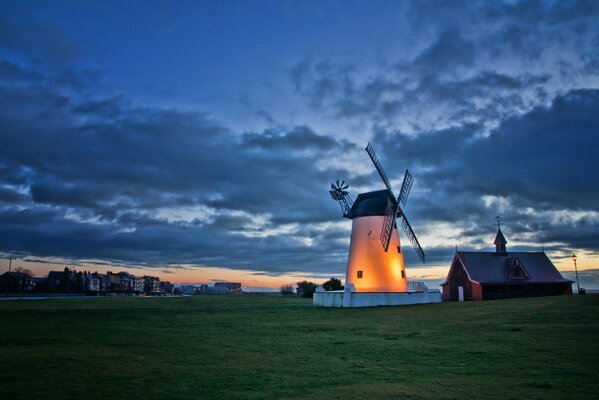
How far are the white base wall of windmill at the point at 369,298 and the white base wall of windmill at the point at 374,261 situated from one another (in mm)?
1706

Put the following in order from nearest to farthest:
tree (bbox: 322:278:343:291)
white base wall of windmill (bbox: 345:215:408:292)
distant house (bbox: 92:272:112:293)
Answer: white base wall of windmill (bbox: 345:215:408:292) < tree (bbox: 322:278:343:291) < distant house (bbox: 92:272:112:293)

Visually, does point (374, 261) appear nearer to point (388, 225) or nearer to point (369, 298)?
point (388, 225)

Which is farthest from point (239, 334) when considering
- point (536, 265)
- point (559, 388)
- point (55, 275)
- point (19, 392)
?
point (55, 275)

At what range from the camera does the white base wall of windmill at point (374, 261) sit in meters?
44.3

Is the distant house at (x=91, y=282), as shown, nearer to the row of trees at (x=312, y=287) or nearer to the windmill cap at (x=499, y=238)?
the row of trees at (x=312, y=287)

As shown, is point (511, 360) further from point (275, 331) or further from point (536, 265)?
point (536, 265)

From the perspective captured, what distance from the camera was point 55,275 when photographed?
134m

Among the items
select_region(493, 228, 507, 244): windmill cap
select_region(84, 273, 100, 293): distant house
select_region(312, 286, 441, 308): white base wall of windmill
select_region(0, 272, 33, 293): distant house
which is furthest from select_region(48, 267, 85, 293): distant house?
select_region(493, 228, 507, 244): windmill cap

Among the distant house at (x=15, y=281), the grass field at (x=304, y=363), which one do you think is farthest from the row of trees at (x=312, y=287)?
the distant house at (x=15, y=281)

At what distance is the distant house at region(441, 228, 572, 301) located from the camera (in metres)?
48.8

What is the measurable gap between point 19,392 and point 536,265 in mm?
56461

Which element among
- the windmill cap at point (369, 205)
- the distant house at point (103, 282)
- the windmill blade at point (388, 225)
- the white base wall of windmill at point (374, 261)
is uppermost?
the windmill cap at point (369, 205)

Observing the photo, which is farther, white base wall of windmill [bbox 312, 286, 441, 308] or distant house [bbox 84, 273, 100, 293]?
distant house [bbox 84, 273, 100, 293]

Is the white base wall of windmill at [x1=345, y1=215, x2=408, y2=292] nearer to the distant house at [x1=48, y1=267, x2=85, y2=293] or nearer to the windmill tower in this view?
the windmill tower
